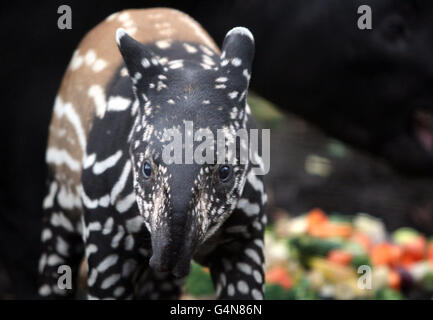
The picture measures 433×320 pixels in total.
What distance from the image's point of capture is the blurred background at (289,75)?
4367 mm

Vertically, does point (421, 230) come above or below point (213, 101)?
below

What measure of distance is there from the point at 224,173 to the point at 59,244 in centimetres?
106

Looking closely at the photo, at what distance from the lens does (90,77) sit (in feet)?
10.5

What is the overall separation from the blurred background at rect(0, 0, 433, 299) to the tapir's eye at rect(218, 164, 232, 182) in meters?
2.07

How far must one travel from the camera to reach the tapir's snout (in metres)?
2.30

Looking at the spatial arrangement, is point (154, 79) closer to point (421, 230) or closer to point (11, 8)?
point (11, 8)

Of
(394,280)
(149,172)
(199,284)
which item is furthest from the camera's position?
(394,280)

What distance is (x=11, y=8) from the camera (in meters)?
4.40

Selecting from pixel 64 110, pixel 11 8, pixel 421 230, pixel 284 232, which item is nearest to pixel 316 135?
pixel 421 230

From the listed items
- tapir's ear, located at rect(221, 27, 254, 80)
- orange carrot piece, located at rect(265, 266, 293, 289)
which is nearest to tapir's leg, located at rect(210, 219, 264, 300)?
tapir's ear, located at rect(221, 27, 254, 80)

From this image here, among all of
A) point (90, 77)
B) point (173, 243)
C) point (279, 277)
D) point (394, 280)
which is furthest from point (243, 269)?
point (394, 280)

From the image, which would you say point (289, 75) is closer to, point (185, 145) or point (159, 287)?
point (159, 287)

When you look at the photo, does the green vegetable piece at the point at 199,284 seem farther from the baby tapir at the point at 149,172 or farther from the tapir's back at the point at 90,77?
the tapir's back at the point at 90,77
